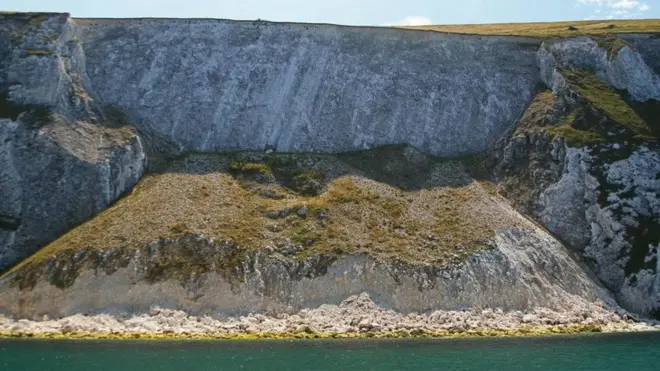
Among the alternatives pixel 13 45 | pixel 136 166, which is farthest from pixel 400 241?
pixel 13 45

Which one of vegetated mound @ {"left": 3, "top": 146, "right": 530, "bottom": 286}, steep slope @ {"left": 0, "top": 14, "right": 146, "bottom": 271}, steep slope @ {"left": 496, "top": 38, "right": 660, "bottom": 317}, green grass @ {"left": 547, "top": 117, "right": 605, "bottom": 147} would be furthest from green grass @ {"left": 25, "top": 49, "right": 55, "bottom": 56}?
green grass @ {"left": 547, "top": 117, "right": 605, "bottom": 147}

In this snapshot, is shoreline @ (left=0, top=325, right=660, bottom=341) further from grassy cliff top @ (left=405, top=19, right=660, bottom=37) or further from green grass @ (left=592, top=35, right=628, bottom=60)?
grassy cliff top @ (left=405, top=19, right=660, bottom=37)

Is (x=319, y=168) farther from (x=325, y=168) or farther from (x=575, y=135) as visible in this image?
(x=575, y=135)

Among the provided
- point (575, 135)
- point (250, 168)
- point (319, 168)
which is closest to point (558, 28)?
point (575, 135)

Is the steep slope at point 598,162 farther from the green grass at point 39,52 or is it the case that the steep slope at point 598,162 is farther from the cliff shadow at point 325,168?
the green grass at point 39,52

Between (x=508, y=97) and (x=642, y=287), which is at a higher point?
(x=508, y=97)

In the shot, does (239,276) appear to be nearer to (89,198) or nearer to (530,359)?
(89,198)
